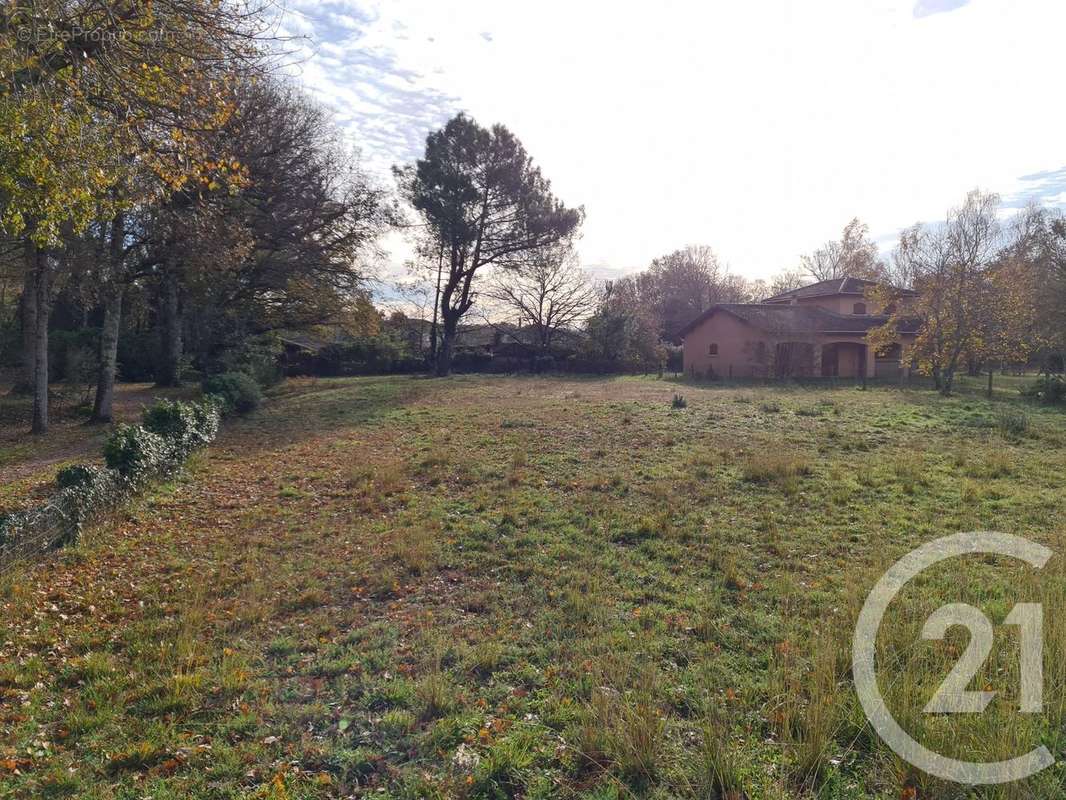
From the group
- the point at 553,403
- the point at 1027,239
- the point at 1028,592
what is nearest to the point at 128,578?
the point at 1028,592

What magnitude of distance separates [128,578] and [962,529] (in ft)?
30.1

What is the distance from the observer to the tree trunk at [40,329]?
1270cm

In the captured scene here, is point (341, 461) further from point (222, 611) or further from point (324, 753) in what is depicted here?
point (324, 753)

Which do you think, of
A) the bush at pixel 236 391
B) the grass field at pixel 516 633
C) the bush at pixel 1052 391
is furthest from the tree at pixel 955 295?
the bush at pixel 236 391

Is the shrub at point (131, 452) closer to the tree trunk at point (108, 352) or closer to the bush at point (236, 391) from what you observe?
the tree trunk at point (108, 352)

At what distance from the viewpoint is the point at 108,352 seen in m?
14.5

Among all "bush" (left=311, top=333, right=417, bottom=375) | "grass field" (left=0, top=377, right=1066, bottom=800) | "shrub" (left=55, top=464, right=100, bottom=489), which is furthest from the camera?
"bush" (left=311, top=333, right=417, bottom=375)

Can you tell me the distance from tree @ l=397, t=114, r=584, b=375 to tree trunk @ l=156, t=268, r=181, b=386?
46.3 feet

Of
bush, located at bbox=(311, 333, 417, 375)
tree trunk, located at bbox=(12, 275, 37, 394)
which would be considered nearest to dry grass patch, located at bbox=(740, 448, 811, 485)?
tree trunk, located at bbox=(12, 275, 37, 394)

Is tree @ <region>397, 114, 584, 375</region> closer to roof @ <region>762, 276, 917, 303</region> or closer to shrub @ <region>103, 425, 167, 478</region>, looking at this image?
roof @ <region>762, 276, 917, 303</region>

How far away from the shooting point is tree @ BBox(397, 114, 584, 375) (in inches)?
1249

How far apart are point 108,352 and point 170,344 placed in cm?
945

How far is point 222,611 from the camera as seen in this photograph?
16.8ft

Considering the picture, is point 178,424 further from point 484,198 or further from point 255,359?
point 484,198
